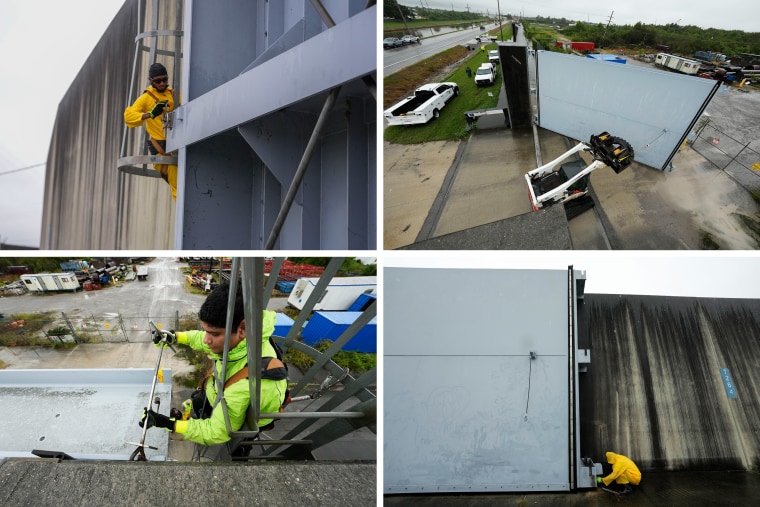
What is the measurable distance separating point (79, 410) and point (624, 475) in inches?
154

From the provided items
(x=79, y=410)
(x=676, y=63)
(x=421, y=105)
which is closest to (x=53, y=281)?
(x=79, y=410)

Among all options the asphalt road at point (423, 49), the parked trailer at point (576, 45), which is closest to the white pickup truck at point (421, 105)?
the asphalt road at point (423, 49)

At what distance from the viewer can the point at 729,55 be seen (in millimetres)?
4500

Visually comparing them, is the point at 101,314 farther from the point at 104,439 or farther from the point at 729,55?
the point at 729,55

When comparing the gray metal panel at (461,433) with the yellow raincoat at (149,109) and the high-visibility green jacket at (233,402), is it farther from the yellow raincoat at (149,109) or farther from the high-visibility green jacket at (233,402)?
the yellow raincoat at (149,109)

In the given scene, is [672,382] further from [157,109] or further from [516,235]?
[157,109]

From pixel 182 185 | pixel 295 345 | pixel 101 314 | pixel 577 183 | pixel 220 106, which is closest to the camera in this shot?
pixel 295 345

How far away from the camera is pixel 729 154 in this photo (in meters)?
4.12

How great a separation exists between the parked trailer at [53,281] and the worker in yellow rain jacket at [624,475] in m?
7.61

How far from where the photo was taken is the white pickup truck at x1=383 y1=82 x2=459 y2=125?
4551 mm

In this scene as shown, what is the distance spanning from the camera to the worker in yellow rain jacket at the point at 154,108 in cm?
342

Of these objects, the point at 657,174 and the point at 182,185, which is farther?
the point at 657,174

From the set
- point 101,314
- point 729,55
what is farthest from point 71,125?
point 729,55

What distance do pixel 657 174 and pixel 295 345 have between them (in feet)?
11.9
